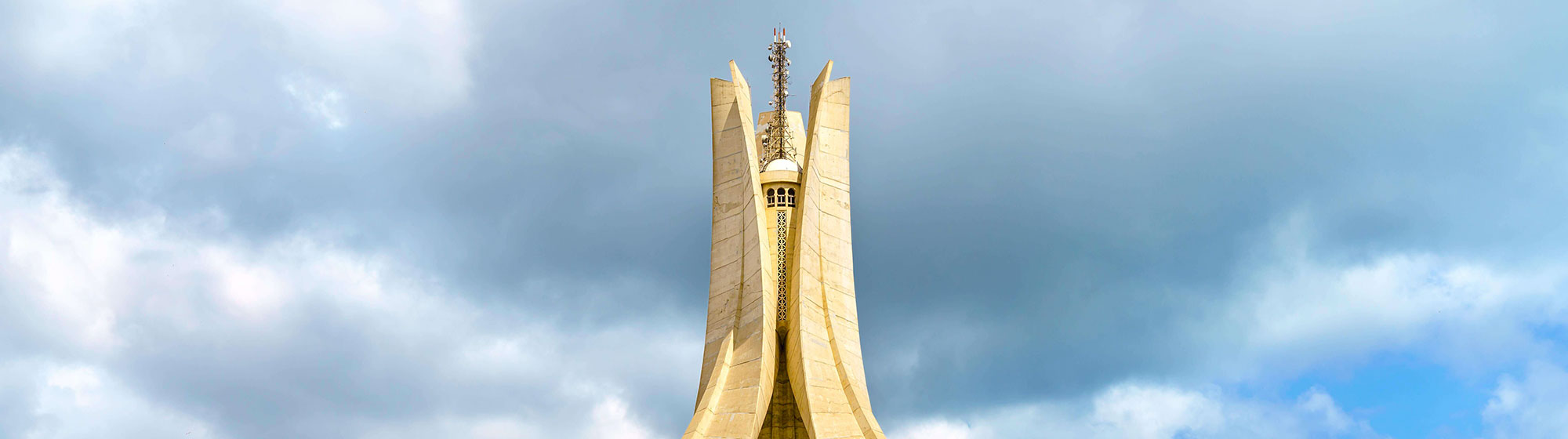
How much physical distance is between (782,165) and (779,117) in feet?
7.24

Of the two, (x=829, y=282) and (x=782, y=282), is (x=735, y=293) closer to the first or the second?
(x=782, y=282)

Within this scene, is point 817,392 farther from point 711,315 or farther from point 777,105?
point 777,105

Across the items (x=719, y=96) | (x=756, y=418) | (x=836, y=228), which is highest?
(x=719, y=96)

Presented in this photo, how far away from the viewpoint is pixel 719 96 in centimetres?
3931

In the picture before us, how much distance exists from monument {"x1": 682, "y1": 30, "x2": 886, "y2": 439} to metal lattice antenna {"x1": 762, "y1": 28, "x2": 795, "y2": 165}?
0.18 feet

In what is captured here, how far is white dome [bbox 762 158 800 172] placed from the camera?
3872 centimetres

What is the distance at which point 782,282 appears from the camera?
37.1m

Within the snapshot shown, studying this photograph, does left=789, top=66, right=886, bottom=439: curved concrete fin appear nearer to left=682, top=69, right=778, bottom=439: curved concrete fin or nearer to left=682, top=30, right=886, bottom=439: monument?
left=682, top=30, right=886, bottom=439: monument

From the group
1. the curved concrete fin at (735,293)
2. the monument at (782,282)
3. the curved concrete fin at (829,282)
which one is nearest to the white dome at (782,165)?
the monument at (782,282)

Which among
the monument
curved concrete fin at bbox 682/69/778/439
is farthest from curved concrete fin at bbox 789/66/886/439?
curved concrete fin at bbox 682/69/778/439

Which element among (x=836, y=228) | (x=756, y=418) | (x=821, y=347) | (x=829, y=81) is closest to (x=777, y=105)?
(x=829, y=81)

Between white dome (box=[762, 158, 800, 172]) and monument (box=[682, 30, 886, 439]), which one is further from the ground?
white dome (box=[762, 158, 800, 172])

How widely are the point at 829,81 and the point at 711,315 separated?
7.41m

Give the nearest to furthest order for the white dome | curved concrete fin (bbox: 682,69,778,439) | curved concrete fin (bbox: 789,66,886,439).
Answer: curved concrete fin (bbox: 682,69,778,439), curved concrete fin (bbox: 789,66,886,439), the white dome
